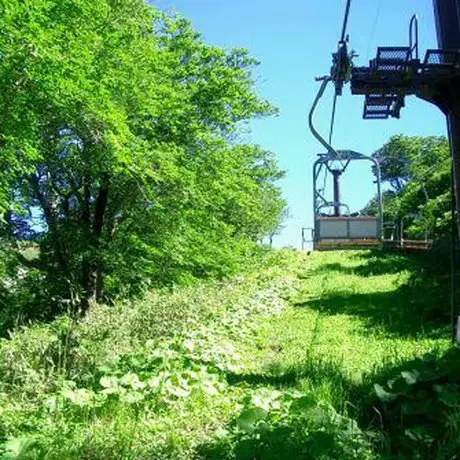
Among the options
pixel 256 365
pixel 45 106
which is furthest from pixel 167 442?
pixel 45 106

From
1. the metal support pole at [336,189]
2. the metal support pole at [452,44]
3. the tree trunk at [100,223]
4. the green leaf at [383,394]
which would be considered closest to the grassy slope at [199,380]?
the green leaf at [383,394]

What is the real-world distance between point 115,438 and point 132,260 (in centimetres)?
1759

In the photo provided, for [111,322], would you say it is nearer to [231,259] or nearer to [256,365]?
[256,365]

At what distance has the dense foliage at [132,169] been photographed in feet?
53.4

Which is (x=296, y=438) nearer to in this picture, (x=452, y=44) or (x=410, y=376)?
(x=410, y=376)

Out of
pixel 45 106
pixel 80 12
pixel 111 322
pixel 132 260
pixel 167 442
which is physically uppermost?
pixel 80 12

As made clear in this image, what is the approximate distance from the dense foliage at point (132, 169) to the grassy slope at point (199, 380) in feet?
16.9

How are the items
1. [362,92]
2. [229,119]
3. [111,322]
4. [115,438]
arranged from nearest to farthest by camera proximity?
[115,438] → [362,92] → [111,322] → [229,119]

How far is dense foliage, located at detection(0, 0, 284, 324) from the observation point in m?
16.3

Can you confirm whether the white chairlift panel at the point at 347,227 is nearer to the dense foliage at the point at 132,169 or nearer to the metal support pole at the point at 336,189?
the metal support pole at the point at 336,189

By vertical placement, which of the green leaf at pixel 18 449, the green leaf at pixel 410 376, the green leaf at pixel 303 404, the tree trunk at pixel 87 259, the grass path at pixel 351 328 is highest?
the tree trunk at pixel 87 259

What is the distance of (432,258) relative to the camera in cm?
2059

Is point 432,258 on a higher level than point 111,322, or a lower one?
higher


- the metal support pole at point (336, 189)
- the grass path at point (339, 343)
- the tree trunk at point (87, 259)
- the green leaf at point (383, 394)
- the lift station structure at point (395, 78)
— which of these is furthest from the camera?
the tree trunk at point (87, 259)
